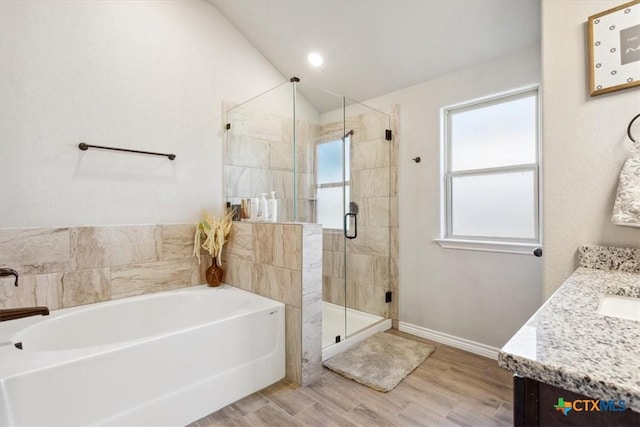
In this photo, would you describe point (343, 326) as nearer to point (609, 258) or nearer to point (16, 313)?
point (609, 258)

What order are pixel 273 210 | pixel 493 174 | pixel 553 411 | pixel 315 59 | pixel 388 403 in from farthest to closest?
pixel 315 59
pixel 273 210
pixel 493 174
pixel 388 403
pixel 553 411

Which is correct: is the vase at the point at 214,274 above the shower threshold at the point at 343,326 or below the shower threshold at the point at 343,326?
above

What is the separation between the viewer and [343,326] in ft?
9.02

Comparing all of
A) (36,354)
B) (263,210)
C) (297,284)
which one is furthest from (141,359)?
(263,210)

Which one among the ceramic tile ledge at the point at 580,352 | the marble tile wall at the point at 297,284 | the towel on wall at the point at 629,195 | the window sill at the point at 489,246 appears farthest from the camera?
the window sill at the point at 489,246

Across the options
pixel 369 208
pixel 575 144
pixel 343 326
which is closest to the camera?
pixel 575 144

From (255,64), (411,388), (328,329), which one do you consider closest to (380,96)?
(255,64)

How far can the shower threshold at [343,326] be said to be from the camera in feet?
8.18

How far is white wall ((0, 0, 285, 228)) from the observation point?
194cm

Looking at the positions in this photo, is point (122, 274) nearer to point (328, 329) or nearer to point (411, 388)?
point (328, 329)

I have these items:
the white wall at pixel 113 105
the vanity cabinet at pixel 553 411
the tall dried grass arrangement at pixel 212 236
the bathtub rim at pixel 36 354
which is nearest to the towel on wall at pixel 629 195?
the vanity cabinet at pixel 553 411

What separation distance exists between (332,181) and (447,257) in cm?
122

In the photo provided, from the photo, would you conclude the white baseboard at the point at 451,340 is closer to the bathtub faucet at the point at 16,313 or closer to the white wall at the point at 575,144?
the white wall at the point at 575,144

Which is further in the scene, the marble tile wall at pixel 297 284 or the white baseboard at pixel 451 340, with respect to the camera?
the white baseboard at pixel 451 340
